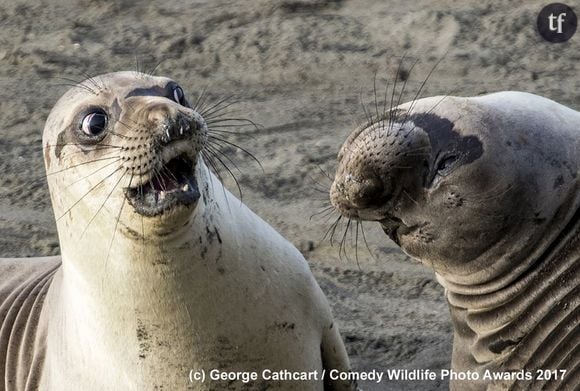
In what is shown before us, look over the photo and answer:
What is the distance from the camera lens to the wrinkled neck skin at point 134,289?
5328 mm

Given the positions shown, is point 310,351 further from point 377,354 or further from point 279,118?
point 279,118

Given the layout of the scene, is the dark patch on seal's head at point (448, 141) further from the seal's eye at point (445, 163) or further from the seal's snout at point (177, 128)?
the seal's snout at point (177, 128)

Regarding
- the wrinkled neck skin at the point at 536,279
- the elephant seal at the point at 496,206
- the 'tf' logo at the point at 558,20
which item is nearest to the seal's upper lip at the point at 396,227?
the elephant seal at the point at 496,206

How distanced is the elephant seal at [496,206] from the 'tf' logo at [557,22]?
3.42 m

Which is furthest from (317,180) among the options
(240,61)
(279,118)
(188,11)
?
(188,11)

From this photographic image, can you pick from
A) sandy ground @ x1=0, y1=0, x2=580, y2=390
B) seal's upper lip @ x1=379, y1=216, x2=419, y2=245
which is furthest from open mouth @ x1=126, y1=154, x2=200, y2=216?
sandy ground @ x1=0, y1=0, x2=580, y2=390

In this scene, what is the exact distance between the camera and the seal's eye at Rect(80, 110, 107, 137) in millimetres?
5344

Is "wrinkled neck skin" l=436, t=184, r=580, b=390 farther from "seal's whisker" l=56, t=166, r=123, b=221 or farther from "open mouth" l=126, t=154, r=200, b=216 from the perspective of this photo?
"seal's whisker" l=56, t=166, r=123, b=221

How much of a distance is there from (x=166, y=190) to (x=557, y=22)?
4543 mm

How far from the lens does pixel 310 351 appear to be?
5801mm

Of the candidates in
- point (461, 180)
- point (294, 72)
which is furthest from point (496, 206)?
point (294, 72)

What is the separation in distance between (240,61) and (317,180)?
1.51 metres

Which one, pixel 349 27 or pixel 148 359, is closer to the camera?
pixel 148 359

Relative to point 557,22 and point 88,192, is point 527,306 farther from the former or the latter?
point 557,22
